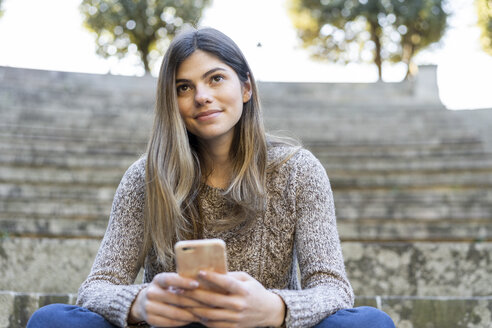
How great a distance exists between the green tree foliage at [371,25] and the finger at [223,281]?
13.8m

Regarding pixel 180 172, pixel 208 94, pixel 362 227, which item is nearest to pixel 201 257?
pixel 180 172

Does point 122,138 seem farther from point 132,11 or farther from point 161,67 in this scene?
point 132,11

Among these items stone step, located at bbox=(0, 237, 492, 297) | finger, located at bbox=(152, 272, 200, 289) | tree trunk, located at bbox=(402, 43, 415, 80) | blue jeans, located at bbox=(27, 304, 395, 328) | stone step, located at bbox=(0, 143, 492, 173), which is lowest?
stone step, located at bbox=(0, 237, 492, 297)

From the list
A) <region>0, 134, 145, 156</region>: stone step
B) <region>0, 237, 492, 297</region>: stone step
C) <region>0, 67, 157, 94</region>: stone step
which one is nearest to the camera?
<region>0, 237, 492, 297</region>: stone step

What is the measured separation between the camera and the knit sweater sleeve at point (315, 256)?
1411 millimetres

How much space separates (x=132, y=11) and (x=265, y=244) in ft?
37.8

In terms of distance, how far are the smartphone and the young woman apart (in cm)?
35

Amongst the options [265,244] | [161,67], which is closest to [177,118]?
[161,67]

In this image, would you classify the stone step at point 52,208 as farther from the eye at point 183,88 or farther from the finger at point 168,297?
the finger at point 168,297

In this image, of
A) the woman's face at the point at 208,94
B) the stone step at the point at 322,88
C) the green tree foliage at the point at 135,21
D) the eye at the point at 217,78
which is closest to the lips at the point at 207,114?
the woman's face at the point at 208,94

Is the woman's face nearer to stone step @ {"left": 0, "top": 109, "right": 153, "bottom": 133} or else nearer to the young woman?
the young woman

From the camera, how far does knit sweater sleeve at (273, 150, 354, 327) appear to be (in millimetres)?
1411

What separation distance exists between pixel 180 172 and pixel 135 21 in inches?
459

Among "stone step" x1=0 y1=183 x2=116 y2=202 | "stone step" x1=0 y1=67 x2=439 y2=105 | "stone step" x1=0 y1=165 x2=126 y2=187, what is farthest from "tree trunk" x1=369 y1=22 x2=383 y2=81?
"stone step" x1=0 y1=183 x2=116 y2=202
